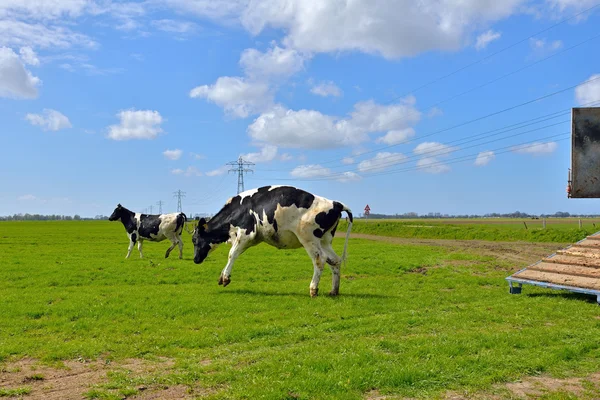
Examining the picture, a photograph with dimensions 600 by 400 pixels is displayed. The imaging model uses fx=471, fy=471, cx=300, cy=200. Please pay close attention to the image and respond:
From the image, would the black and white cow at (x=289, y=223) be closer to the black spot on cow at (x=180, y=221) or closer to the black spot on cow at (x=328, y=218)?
the black spot on cow at (x=328, y=218)

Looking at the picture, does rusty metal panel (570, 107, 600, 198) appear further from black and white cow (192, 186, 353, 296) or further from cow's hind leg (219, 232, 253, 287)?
cow's hind leg (219, 232, 253, 287)

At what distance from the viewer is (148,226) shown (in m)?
26.2

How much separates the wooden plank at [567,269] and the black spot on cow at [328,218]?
6.76 meters

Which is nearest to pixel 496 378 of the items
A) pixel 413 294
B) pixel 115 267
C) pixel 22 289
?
pixel 413 294

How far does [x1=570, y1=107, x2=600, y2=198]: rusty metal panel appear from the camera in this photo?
10.8 ft

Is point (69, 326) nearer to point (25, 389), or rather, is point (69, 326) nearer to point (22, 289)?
point (25, 389)

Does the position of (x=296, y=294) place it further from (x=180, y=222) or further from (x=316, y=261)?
(x=180, y=222)

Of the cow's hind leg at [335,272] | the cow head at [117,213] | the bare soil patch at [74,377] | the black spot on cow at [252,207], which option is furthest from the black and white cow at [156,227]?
the bare soil patch at [74,377]

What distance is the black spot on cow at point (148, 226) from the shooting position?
26.1 meters

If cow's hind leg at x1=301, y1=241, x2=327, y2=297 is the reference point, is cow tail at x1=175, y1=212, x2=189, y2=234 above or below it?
above

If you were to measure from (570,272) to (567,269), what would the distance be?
0.27 meters

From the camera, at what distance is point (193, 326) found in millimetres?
10289

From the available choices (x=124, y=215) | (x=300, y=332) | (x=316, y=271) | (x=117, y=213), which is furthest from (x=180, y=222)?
(x=300, y=332)

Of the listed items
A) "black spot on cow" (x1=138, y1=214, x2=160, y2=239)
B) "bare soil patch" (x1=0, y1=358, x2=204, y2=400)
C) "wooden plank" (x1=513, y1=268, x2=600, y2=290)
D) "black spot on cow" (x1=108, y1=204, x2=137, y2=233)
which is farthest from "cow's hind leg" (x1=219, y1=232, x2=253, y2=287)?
"black spot on cow" (x1=108, y1=204, x2=137, y2=233)
